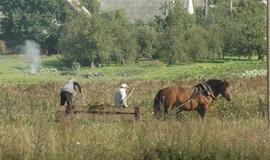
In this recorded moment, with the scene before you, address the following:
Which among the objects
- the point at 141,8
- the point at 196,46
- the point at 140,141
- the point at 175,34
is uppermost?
the point at 141,8

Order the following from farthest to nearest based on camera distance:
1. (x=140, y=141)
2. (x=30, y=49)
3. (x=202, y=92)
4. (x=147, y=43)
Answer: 1. (x=30, y=49)
2. (x=147, y=43)
3. (x=202, y=92)
4. (x=140, y=141)

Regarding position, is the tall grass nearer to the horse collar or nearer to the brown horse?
the brown horse

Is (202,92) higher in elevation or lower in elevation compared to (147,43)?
lower

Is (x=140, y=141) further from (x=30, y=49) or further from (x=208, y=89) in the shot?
(x=30, y=49)

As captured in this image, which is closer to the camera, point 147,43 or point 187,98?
point 187,98

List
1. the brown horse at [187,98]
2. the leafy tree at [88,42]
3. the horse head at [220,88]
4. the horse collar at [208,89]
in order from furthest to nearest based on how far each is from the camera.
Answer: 1. the leafy tree at [88,42]
2. the horse head at [220,88]
3. the horse collar at [208,89]
4. the brown horse at [187,98]

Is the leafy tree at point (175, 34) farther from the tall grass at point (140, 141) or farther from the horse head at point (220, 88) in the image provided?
the tall grass at point (140, 141)

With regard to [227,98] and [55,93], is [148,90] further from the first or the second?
[227,98]

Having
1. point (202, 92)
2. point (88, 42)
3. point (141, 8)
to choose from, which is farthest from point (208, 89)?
point (141, 8)

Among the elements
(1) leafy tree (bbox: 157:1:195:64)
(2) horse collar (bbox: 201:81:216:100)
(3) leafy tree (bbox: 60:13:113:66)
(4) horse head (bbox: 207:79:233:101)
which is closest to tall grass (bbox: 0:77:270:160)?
(2) horse collar (bbox: 201:81:216:100)

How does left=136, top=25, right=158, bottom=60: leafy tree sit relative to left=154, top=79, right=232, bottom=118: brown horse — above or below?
above

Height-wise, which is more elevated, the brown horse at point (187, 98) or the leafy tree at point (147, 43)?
the leafy tree at point (147, 43)

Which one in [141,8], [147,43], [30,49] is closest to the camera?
[147,43]

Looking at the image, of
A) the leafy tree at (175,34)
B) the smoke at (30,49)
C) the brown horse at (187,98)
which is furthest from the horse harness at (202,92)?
the smoke at (30,49)
